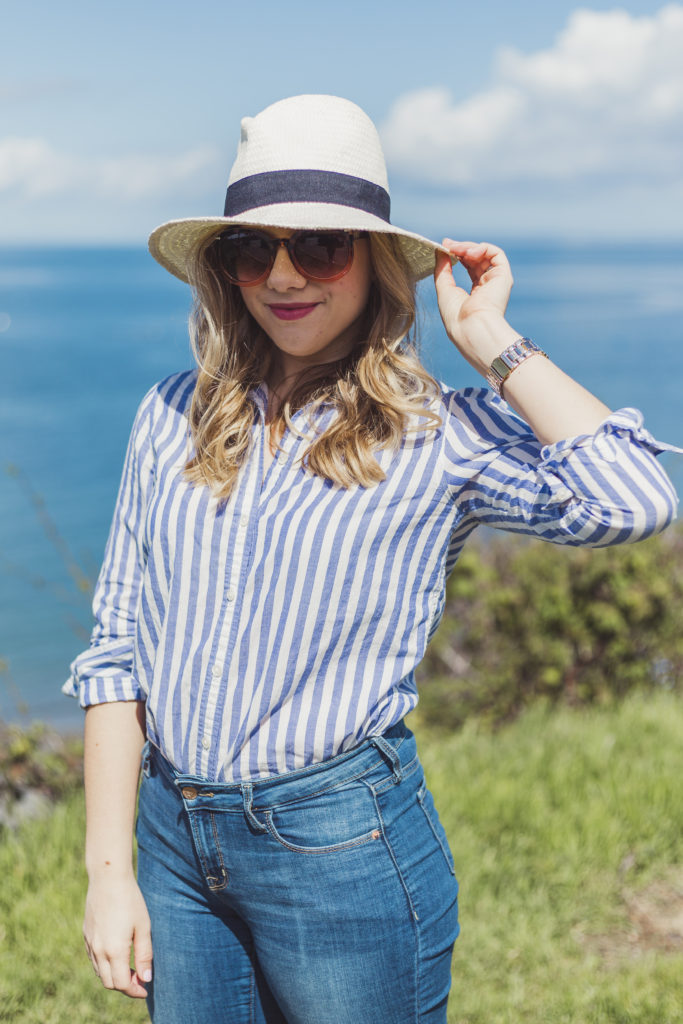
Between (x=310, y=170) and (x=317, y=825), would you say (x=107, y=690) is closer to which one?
(x=317, y=825)

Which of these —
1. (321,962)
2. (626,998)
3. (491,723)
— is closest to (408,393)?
(321,962)

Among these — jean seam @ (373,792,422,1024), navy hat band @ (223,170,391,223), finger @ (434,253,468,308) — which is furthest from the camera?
finger @ (434,253,468,308)

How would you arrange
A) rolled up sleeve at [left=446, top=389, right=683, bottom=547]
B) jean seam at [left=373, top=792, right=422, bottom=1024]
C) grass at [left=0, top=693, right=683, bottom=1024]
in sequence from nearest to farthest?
rolled up sleeve at [left=446, top=389, right=683, bottom=547] < jean seam at [left=373, top=792, right=422, bottom=1024] < grass at [left=0, top=693, right=683, bottom=1024]

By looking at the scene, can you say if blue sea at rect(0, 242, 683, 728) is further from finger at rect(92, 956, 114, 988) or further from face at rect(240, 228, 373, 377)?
finger at rect(92, 956, 114, 988)

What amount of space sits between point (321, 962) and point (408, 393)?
111 centimetres

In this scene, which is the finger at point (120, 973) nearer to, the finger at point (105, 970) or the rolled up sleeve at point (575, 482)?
the finger at point (105, 970)

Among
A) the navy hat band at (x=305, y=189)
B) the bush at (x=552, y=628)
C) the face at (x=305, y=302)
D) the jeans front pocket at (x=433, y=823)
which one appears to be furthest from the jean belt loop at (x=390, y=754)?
the bush at (x=552, y=628)

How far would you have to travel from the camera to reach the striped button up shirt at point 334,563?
175 cm

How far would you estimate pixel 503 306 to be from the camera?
198 cm

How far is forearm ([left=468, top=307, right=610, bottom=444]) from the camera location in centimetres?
177

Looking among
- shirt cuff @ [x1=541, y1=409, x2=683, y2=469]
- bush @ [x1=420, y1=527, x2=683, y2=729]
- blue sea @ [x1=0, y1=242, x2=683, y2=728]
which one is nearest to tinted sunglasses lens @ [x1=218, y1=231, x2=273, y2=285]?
blue sea @ [x1=0, y1=242, x2=683, y2=728]

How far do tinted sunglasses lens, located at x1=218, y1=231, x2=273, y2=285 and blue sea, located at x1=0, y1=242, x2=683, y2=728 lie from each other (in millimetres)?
349

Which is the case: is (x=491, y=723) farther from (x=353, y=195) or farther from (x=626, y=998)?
(x=353, y=195)

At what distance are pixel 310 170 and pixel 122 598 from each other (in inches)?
38.4
